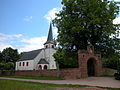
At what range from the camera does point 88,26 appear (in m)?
26.1

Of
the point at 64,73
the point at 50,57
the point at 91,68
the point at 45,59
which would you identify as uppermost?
the point at 50,57

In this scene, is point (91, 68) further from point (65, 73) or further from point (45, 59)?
point (45, 59)

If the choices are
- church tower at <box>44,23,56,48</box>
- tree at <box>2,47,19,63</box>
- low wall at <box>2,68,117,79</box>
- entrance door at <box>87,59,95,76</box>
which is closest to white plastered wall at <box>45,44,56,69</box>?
church tower at <box>44,23,56,48</box>

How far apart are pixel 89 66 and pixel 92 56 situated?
2491mm

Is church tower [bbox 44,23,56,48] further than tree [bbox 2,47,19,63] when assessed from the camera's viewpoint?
No

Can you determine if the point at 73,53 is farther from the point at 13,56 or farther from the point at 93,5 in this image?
the point at 13,56

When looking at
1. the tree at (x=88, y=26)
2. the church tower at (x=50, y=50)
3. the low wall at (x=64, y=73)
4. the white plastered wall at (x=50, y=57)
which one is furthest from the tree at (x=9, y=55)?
the tree at (x=88, y=26)

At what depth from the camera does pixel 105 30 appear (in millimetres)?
24875

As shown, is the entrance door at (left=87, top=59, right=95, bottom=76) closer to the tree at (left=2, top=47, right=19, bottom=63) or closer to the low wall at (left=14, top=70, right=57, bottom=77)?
the low wall at (left=14, top=70, right=57, bottom=77)

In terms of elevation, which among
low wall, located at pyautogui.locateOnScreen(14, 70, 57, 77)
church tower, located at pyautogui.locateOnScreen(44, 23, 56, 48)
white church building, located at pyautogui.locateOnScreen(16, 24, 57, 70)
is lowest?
low wall, located at pyautogui.locateOnScreen(14, 70, 57, 77)

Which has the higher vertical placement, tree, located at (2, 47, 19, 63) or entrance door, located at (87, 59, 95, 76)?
tree, located at (2, 47, 19, 63)

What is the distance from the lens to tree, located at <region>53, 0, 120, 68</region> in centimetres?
2495

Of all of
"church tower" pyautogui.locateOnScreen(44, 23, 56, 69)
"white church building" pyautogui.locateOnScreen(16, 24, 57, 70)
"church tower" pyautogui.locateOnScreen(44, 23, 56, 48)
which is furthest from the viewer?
"church tower" pyautogui.locateOnScreen(44, 23, 56, 48)

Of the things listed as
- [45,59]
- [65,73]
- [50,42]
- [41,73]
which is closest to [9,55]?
[45,59]
